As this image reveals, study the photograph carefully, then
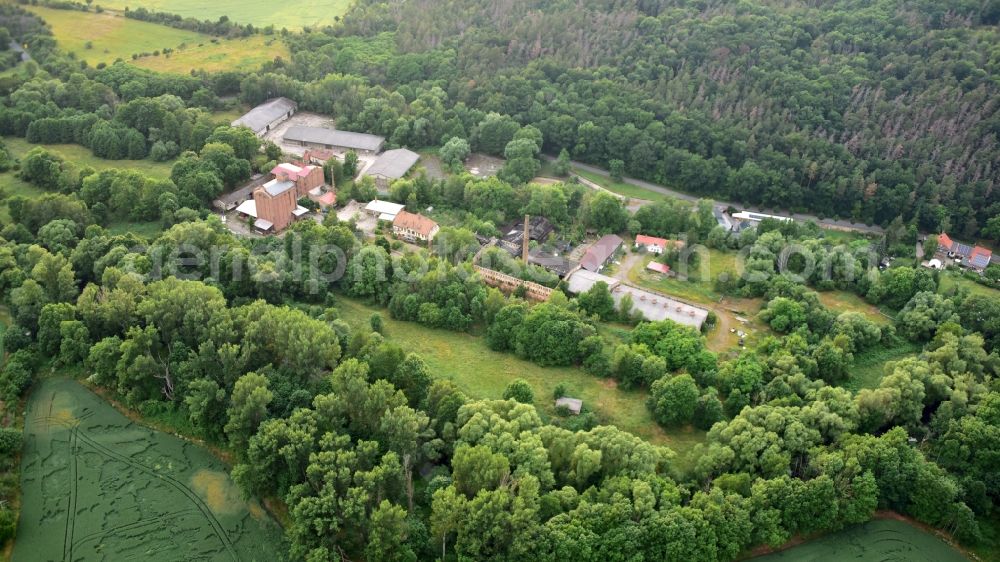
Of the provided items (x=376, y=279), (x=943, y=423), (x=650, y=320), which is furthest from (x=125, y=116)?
(x=943, y=423)

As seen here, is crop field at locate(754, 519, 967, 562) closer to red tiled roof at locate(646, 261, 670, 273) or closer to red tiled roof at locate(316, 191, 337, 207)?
red tiled roof at locate(646, 261, 670, 273)

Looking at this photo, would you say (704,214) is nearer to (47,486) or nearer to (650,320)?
(650,320)

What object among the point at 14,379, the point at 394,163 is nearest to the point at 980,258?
the point at 394,163

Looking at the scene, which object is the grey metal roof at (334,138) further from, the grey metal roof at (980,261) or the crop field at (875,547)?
the grey metal roof at (980,261)

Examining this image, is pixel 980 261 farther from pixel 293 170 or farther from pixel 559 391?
pixel 293 170

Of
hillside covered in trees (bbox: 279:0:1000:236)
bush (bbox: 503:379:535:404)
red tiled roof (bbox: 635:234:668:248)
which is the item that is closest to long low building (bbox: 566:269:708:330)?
red tiled roof (bbox: 635:234:668:248)

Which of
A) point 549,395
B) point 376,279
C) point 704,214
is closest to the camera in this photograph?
point 549,395

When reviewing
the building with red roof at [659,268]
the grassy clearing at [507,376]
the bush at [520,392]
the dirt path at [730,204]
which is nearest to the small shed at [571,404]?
the grassy clearing at [507,376]
